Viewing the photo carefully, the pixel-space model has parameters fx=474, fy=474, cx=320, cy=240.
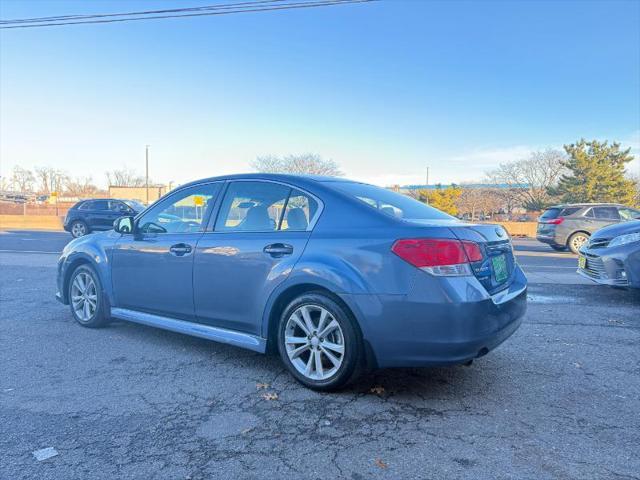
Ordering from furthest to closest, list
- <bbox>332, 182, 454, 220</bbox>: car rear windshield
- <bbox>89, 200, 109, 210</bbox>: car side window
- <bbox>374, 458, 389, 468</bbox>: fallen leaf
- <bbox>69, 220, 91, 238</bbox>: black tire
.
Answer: <bbox>89, 200, 109, 210</bbox>: car side window, <bbox>69, 220, 91, 238</bbox>: black tire, <bbox>332, 182, 454, 220</bbox>: car rear windshield, <bbox>374, 458, 389, 468</bbox>: fallen leaf

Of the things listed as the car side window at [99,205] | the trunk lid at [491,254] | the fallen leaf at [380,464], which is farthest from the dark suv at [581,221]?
the car side window at [99,205]

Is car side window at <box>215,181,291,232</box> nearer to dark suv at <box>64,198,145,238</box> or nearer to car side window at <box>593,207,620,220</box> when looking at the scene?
car side window at <box>593,207,620,220</box>

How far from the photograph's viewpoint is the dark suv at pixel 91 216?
64.7ft

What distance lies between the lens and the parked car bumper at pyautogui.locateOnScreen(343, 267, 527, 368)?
296 centimetres

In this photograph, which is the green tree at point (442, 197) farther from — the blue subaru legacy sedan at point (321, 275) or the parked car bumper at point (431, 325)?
the parked car bumper at point (431, 325)

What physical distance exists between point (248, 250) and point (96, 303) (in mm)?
2270

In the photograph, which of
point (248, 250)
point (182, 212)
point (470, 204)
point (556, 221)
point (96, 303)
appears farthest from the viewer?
point (470, 204)

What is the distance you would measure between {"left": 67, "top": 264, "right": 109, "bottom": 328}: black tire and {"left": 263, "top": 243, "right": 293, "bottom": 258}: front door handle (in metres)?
2.32

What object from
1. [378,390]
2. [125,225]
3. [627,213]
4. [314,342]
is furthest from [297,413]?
[627,213]

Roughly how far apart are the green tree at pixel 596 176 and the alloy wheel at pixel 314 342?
48.1 meters

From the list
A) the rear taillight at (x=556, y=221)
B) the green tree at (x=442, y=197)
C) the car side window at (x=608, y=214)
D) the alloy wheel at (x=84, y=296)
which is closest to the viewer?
the alloy wheel at (x=84, y=296)

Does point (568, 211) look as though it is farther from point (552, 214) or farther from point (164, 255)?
point (164, 255)

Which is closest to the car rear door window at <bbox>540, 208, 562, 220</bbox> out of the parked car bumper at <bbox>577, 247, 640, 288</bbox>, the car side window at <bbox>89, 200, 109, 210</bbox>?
the parked car bumper at <bbox>577, 247, 640, 288</bbox>

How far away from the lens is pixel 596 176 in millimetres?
44500
